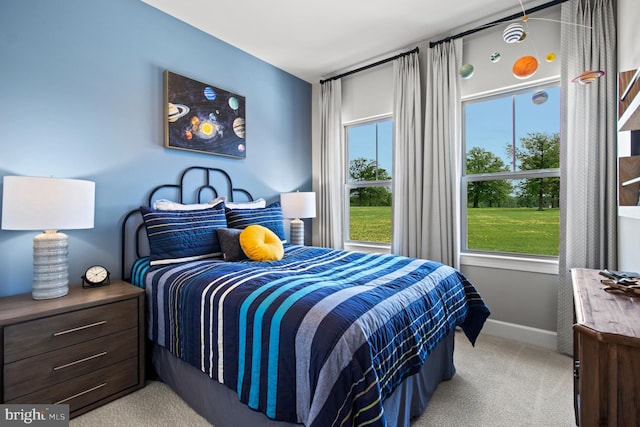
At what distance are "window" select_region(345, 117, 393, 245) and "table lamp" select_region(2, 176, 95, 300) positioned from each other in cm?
286

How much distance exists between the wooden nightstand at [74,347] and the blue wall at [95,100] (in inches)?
20.2

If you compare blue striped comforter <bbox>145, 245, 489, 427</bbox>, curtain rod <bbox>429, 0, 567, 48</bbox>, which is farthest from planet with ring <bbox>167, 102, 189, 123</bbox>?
curtain rod <bbox>429, 0, 567, 48</bbox>

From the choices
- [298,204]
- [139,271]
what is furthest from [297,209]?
[139,271]

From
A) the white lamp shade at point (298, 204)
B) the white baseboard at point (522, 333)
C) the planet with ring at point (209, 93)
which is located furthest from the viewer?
the white lamp shade at point (298, 204)

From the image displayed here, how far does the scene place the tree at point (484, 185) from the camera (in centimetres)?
307

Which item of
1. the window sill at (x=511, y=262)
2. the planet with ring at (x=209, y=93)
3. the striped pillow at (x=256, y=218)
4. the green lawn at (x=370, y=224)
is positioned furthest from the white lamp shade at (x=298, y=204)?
the window sill at (x=511, y=262)

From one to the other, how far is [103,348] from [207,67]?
2.53 m

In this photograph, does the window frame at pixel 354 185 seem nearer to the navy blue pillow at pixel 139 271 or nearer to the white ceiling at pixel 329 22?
the white ceiling at pixel 329 22

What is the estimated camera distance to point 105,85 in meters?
2.29

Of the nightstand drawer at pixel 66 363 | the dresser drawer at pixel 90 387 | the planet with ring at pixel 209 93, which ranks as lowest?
the dresser drawer at pixel 90 387

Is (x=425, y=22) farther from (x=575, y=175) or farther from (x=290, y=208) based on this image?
(x=290, y=208)

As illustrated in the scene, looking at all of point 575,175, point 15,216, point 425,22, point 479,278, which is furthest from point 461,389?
point 425,22

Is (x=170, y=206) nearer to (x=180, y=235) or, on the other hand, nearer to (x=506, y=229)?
(x=180, y=235)

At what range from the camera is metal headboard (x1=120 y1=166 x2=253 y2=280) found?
94.5 inches
